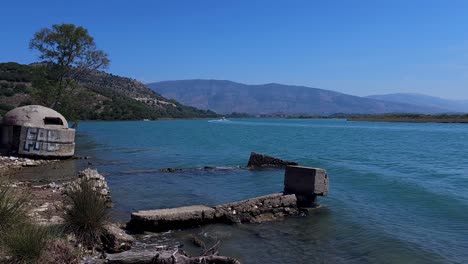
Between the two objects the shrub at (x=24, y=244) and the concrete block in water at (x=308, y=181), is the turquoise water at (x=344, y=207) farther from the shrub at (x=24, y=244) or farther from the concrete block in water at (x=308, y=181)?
the shrub at (x=24, y=244)

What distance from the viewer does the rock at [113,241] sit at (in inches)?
370

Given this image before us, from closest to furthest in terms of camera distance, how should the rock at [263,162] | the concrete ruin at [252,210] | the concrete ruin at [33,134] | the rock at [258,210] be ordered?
the concrete ruin at [252,210] < the rock at [258,210] < the concrete ruin at [33,134] < the rock at [263,162]

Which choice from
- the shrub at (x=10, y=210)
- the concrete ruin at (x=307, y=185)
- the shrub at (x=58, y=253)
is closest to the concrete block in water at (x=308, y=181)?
the concrete ruin at (x=307, y=185)

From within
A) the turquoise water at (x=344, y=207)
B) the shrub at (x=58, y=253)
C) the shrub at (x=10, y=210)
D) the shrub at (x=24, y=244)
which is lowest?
the turquoise water at (x=344, y=207)

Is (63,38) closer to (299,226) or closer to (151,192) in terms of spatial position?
(151,192)

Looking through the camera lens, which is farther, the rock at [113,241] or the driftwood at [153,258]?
the rock at [113,241]

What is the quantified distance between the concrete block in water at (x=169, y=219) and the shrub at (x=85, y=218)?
2173 millimetres

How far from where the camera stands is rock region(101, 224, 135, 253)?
9406 millimetres


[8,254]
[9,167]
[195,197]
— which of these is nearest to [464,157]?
[195,197]

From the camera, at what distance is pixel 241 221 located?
1367 centimetres

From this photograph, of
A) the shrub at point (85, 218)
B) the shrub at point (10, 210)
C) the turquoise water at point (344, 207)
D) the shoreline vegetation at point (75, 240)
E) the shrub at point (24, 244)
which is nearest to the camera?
the shrub at point (24, 244)

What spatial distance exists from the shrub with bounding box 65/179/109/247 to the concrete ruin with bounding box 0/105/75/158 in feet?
68.9

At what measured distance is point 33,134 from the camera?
1117 inches

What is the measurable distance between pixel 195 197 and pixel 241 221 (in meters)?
5.17
